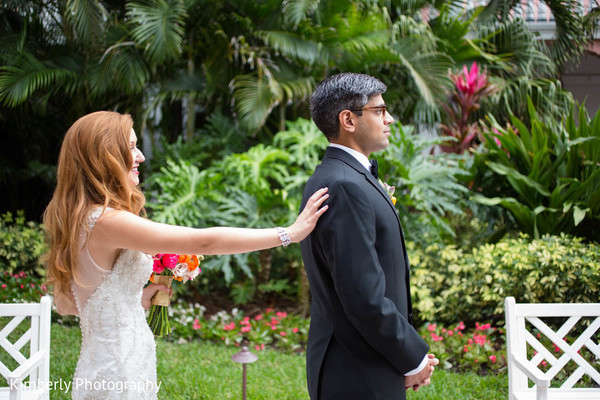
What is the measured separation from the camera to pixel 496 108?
27.3 ft

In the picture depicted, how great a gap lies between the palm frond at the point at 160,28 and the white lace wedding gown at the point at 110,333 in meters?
5.08

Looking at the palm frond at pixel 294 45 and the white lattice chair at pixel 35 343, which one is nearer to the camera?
the white lattice chair at pixel 35 343

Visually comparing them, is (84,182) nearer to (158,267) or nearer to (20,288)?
(158,267)

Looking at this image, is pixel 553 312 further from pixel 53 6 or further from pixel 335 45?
pixel 53 6

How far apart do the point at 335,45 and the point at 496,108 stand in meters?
2.77

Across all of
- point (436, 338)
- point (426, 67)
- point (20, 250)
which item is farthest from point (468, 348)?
point (20, 250)

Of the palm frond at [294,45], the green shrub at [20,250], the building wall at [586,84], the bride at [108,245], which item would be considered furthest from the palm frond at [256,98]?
the building wall at [586,84]

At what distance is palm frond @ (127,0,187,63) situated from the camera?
672 centimetres

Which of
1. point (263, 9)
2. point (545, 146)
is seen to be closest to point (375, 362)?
point (545, 146)

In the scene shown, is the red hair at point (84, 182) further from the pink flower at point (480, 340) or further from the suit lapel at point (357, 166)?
the pink flower at point (480, 340)

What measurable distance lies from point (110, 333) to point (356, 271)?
102 centimetres

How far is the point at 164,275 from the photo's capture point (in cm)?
254

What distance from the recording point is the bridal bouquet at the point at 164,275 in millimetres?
2508

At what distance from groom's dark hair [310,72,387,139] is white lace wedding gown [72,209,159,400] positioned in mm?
896
